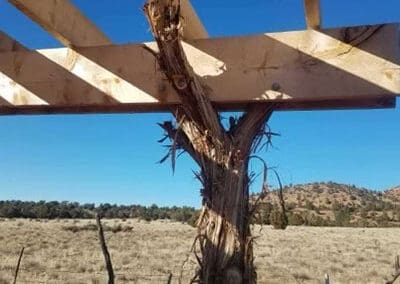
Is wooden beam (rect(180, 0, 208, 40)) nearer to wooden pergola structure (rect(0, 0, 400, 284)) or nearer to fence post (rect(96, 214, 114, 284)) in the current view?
wooden pergola structure (rect(0, 0, 400, 284))

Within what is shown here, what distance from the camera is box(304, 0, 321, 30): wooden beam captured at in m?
2.21

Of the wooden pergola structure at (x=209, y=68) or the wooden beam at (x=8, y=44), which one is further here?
the wooden beam at (x=8, y=44)

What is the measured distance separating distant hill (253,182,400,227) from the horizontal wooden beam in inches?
1701

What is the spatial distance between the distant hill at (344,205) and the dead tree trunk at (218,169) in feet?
143

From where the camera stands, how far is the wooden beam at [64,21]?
8.45 ft

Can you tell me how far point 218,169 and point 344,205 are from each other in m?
71.5

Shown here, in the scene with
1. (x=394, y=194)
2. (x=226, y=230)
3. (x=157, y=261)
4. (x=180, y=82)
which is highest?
(x=394, y=194)

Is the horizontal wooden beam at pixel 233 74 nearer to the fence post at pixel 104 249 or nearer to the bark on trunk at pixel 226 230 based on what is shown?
the bark on trunk at pixel 226 230

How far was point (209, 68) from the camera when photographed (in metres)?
2.66

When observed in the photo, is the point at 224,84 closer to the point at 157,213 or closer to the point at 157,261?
the point at 157,261

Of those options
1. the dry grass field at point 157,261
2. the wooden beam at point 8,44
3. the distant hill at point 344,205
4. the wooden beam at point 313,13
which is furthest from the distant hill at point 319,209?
the wooden beam at point 313,13

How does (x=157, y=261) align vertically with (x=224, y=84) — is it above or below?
below

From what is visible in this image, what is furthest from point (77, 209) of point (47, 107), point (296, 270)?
point (47, 107)

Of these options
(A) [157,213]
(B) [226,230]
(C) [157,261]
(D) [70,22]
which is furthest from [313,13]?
(A) [157,213]
